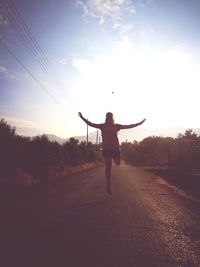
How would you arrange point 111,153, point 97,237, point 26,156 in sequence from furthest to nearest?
point 26,156, point 111,153, point 97,237

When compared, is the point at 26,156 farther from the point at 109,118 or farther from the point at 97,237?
the point at 97,237

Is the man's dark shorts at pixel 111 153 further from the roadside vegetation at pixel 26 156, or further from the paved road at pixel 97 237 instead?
the roadside vegetation at pixel 26 156

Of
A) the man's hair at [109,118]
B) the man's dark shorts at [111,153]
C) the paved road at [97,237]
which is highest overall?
the man's hair at [109,118]

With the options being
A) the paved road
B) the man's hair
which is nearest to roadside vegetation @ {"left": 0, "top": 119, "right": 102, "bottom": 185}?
the man's hair

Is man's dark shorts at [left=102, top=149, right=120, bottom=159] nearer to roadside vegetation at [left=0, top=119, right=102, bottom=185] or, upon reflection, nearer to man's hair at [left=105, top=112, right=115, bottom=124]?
man's hair at [left=105, top=112, right=115, bottom=124]

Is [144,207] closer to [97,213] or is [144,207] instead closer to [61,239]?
[97,213]

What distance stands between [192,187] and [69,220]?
386 inches

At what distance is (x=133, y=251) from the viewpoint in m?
3.54

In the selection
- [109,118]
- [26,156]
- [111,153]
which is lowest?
[111,153]

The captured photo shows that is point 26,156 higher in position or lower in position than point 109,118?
lower

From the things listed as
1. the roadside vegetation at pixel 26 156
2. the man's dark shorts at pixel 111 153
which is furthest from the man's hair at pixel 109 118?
the roadside vegetation at pixel 26 156

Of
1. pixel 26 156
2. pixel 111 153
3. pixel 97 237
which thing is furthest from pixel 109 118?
pixel 26 156

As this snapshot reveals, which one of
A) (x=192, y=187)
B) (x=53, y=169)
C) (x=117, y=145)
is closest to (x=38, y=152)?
(x=53, y=169)

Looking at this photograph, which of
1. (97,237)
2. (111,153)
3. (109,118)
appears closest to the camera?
(97,237)
